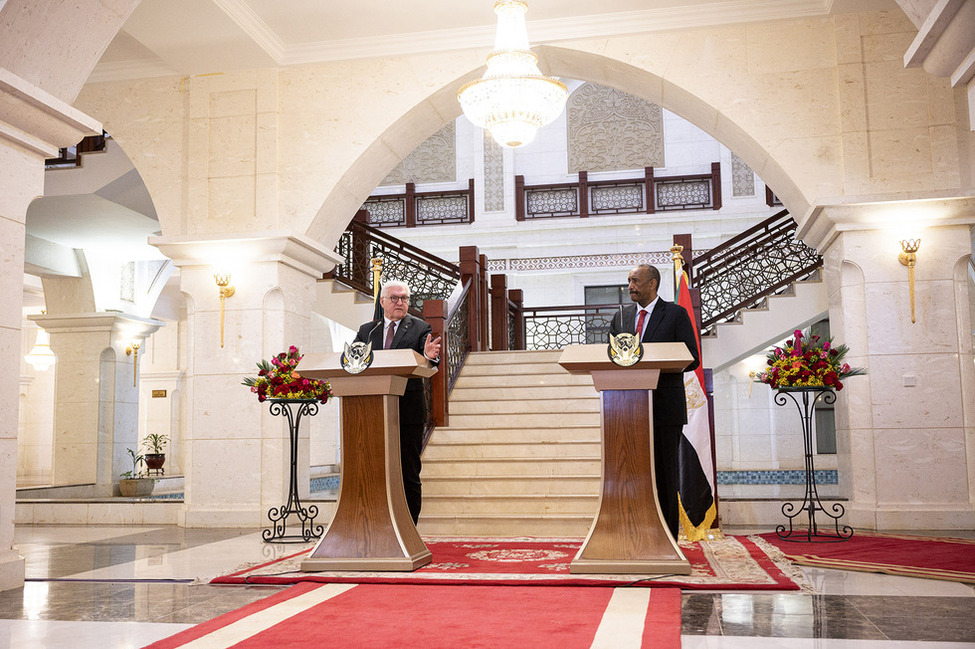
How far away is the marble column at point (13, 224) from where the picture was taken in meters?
4.38

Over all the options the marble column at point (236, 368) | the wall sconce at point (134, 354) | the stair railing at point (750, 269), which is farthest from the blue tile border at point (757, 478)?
the marble column at point (236, 368)

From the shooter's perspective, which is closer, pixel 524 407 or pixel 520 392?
pixel 524 407

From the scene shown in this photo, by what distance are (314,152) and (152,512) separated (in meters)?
3.54

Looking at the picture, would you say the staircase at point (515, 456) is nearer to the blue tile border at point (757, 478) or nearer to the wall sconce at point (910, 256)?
the wall sconce at point (910, 256)

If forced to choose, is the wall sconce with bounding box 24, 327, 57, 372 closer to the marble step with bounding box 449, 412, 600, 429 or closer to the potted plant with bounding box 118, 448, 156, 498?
the potted plant with bounding box 118, 448, 156, 498

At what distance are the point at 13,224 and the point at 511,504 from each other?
4.06 m

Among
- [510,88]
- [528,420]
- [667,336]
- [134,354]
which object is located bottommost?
[528,420]

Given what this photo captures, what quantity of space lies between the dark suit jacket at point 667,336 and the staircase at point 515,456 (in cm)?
187

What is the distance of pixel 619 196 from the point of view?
15391mm

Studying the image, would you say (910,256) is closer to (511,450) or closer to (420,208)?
(511,450)

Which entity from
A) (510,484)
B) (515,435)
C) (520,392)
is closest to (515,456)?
(515,435)

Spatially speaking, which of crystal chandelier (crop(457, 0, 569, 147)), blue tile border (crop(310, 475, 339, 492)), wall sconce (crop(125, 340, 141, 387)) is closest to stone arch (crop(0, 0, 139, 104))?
Answer: crystal chandelier (crop(457, 0, 569, 147))

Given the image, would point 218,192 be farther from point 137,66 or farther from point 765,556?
point 765,556

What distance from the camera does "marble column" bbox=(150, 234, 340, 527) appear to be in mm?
7398
